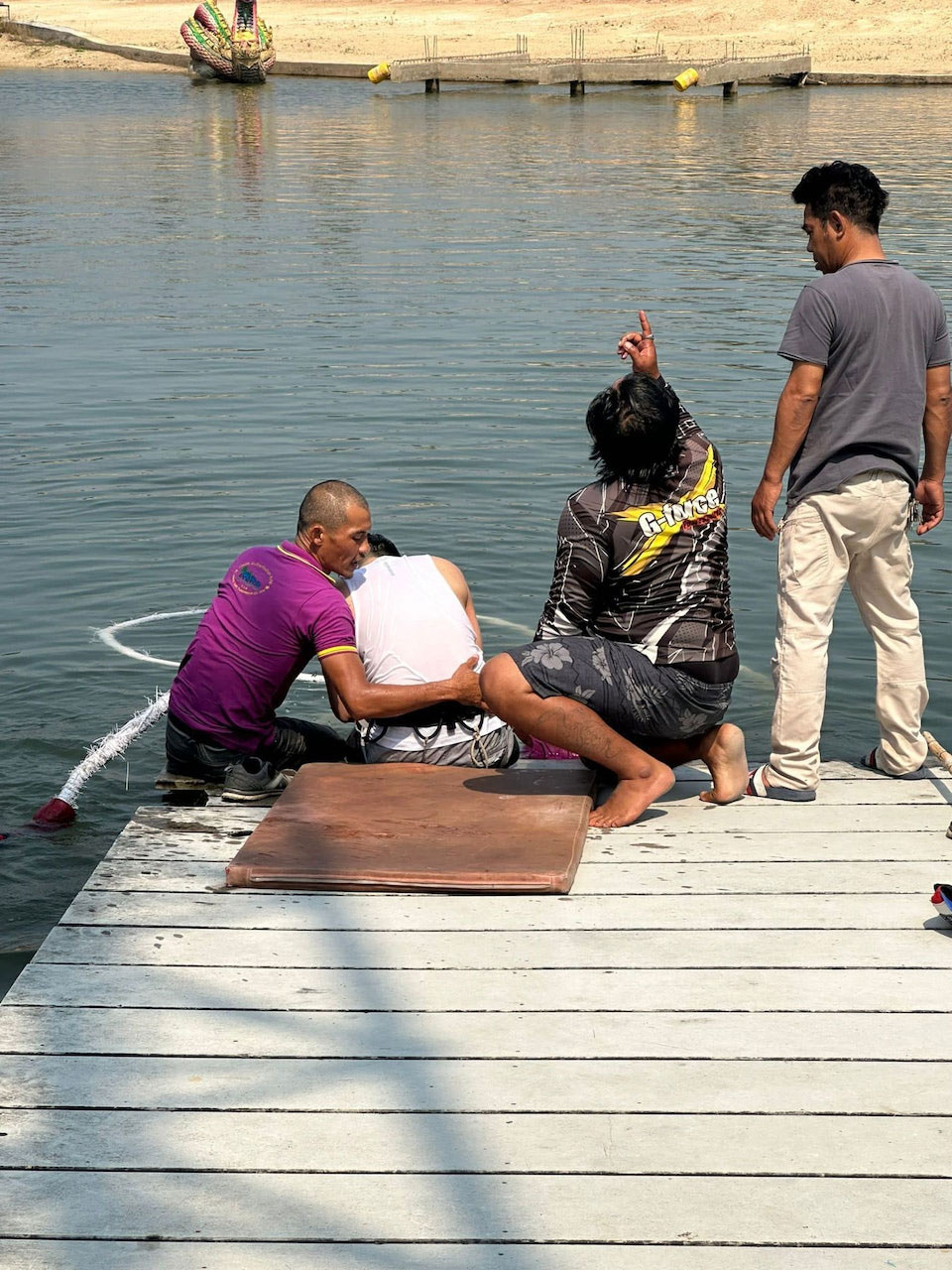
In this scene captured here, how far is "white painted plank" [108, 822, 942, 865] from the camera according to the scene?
4.91 m

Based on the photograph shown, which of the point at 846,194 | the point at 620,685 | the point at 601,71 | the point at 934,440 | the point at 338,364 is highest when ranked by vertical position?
the point at 601,71

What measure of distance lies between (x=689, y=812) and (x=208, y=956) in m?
1.78

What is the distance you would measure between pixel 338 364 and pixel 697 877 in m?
10.4

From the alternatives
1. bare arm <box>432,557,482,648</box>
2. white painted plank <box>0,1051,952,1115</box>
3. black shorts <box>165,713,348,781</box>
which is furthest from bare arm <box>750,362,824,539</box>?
white painted plank <box>0,1051,952,1115</box>

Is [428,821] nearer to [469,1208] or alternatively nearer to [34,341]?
[469,1208]

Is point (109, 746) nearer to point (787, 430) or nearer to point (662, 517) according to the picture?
point (662, 517)

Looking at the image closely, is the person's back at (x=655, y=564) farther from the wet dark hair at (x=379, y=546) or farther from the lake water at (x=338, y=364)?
the lake water at (x=338, y=364)

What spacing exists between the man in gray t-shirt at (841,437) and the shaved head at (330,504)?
138 cm

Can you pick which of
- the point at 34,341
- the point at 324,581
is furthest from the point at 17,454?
the point at 324,581

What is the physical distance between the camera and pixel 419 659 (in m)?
5.64

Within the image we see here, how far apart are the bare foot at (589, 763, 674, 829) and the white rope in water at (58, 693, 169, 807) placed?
8.44 ft

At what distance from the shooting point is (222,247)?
20750 mm

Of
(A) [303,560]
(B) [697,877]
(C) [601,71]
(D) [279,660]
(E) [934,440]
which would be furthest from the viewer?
(C) [601,71]

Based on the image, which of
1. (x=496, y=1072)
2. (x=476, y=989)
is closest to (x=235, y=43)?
(x=476, y=989)
